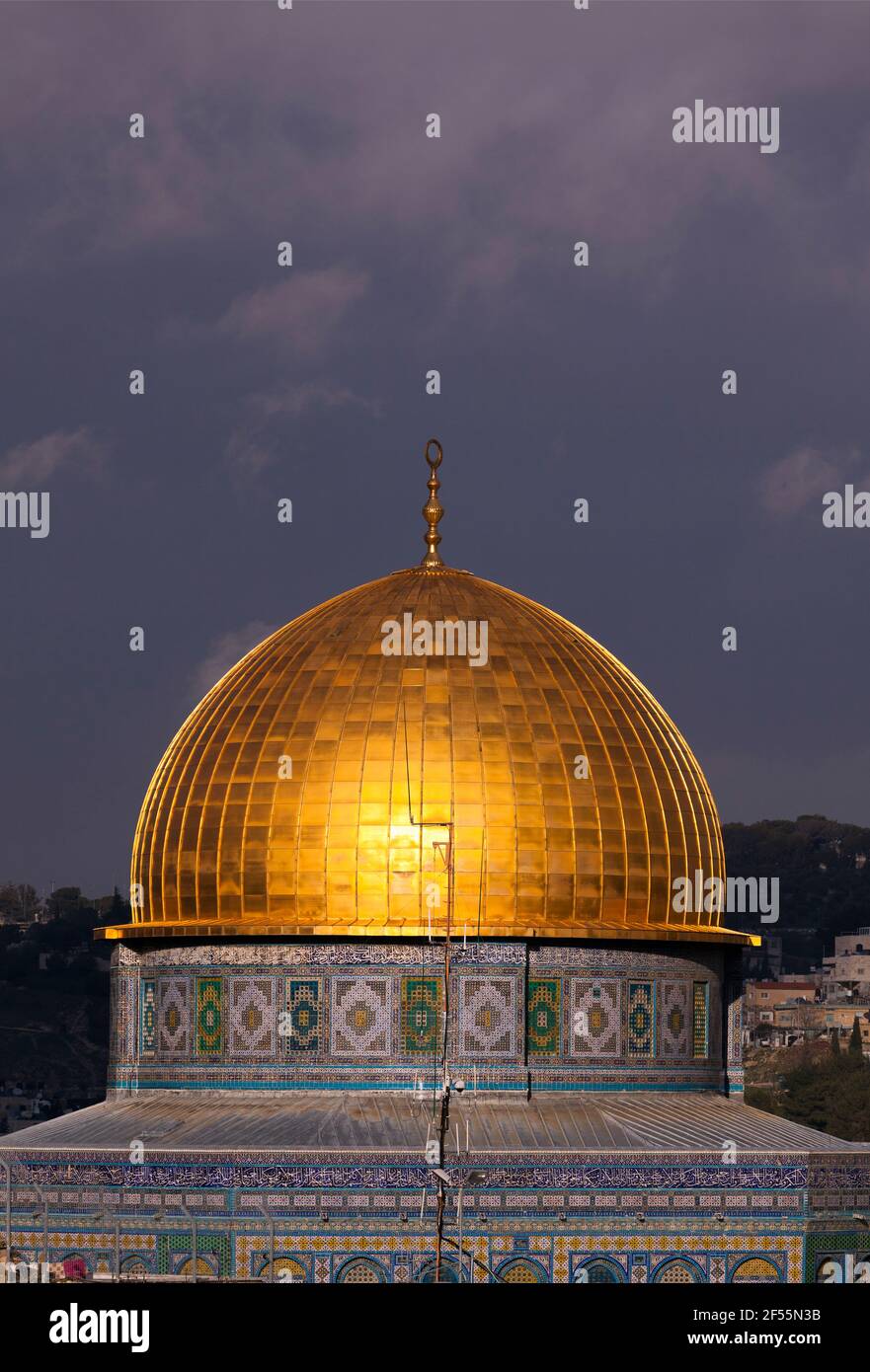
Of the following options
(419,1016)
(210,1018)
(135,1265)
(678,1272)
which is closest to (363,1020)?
(419,1016)

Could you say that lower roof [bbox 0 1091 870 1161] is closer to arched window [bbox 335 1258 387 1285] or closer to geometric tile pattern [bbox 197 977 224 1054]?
geometric tile pattern [bbox 197 977 224 1054]

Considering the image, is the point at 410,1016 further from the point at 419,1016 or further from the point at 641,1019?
the point at 641,1019

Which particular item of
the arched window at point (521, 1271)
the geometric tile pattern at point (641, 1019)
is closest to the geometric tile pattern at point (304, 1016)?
the geometric tile pattern at point (641, 1019)

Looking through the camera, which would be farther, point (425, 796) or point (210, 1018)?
point (210, 1018)

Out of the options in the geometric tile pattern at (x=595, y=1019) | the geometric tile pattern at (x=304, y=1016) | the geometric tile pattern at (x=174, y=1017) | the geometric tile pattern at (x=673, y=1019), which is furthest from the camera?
the geometric tile pattern at (x=673, y=1019)

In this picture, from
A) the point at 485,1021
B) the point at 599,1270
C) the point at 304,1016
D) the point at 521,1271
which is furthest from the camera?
the point at 304,1016

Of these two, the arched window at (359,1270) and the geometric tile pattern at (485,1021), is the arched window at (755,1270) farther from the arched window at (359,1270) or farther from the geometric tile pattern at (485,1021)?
the geometric tile pattern at (485,1021)
